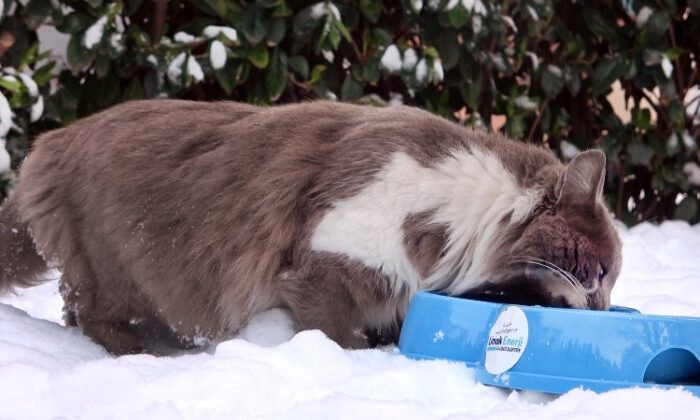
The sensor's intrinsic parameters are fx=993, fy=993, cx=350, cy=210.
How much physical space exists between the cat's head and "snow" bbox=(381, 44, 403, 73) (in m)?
1.98

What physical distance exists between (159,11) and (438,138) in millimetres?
2130

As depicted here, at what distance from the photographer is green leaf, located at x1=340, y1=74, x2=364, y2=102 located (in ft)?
14.9

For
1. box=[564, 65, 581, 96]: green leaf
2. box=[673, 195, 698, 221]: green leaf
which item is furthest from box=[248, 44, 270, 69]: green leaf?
box=[673, 195, 698, 221]: green leaf

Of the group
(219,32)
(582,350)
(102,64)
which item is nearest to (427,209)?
(582,350)

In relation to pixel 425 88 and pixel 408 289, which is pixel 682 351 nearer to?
pixel 408 289

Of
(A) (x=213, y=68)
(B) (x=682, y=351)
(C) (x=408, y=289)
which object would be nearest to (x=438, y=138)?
(C) (x=408, y=289)

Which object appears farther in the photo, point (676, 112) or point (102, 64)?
point (676, 112)

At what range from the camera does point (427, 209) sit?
2.60 m

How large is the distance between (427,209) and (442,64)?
214 centimetres

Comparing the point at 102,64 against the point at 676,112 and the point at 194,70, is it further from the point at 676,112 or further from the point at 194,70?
the point at 676,112

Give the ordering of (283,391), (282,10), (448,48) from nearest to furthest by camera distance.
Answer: (283,391)
(282,10)
(448,48)

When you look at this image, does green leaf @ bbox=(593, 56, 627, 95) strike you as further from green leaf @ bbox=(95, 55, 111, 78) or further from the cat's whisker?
the cat's whisker

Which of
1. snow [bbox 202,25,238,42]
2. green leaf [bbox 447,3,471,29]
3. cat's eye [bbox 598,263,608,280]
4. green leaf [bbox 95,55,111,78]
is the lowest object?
green leaf [bbox 95,55,111,78]

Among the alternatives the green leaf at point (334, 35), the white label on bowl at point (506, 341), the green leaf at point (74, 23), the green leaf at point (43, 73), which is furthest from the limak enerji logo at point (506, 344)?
the green leaf at point (43, 73)
